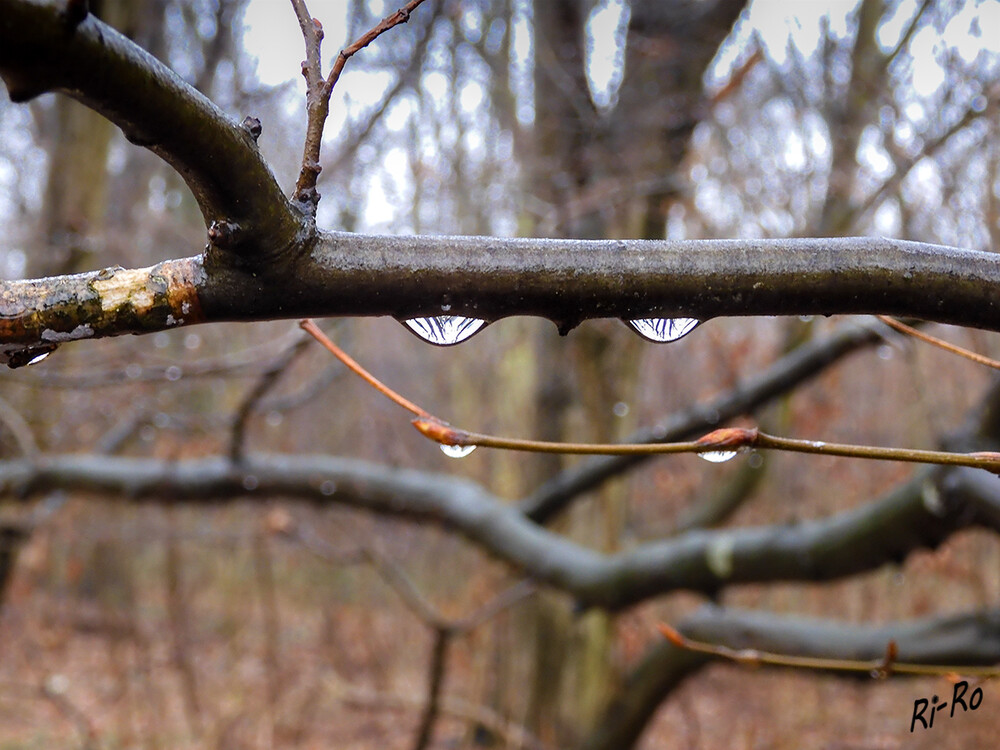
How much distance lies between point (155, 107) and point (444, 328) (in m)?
0.46

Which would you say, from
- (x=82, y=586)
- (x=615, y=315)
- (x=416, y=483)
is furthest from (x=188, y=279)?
(x=82, y=586)

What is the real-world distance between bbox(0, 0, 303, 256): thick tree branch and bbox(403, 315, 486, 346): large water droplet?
0.70ft

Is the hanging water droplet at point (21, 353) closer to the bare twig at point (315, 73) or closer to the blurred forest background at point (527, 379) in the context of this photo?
the bare twig at point (315, 73)

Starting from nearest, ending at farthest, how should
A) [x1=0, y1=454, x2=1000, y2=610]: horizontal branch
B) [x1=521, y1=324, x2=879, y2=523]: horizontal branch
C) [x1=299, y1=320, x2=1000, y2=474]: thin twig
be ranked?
1. [x1=299, y1=320, x2=1000, y2=474]: thin twig
2. [x1=0, y1=454, x2=1000, y2=610]: horizontal branch
3. [x1=521, y1=324, x2=879, y2=523]: horizontal branch

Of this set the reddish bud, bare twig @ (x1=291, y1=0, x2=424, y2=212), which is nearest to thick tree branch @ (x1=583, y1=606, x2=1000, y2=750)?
the reddish bud

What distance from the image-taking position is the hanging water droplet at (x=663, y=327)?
1.07m

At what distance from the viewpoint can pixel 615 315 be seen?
104 centimetres

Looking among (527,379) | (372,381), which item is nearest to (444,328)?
(372,381)

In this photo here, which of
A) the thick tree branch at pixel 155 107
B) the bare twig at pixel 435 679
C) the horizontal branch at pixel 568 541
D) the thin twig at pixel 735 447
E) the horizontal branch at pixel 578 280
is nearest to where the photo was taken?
the thick tree branch at pixel 155 107

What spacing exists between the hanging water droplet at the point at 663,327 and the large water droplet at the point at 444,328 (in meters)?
0.22

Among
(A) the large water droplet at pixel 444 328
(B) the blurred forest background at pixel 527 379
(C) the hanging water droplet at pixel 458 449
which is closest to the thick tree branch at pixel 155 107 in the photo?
(A) the large water droplet at pixel 444 328

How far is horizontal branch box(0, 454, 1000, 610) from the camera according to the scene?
113 inches

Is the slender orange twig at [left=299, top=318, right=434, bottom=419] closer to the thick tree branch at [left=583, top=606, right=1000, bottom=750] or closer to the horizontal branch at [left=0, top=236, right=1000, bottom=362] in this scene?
the horizontal branch at [left=0, top=236, right=1000, bottom=362]

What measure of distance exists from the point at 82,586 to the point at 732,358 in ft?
42.1
